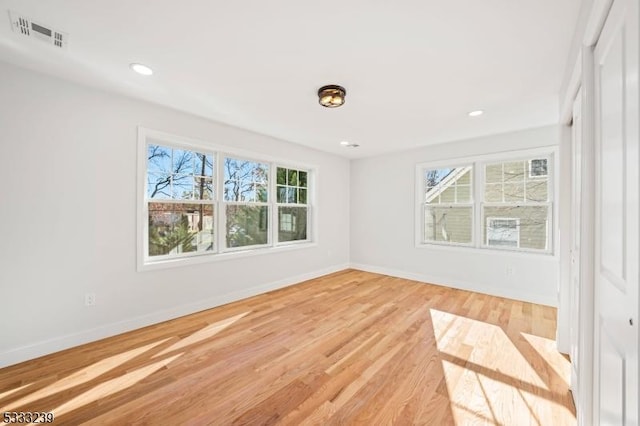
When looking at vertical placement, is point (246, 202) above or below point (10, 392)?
above

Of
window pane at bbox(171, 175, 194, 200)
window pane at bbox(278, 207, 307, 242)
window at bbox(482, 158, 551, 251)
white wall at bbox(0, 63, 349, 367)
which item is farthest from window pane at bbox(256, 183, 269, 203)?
window at bbox(482, 158, 551, 251)

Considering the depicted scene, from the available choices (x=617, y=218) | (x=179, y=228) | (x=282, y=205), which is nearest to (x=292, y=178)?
(x=282, y=205)

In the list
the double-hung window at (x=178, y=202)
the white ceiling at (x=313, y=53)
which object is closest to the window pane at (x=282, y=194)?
the double-hung window at (x=178, y=202)

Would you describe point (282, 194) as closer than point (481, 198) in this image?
No

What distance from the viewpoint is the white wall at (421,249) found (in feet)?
12.1

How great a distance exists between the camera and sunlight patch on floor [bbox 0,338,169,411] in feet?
5.79

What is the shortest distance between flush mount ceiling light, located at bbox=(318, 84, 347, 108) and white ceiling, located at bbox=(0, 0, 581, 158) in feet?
0.26

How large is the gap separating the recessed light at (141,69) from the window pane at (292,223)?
2.63 meters

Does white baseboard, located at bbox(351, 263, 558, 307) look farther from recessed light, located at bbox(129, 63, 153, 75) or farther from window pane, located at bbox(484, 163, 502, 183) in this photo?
recessed light, located at bbox(129, 63, 153, 75)

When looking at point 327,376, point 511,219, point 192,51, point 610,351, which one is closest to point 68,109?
point 192,51

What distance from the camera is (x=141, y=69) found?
2.26m

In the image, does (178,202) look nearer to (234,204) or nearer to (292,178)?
(234,204)

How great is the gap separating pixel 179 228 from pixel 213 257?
57cm

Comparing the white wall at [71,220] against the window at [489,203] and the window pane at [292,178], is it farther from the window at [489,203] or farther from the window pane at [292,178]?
the window at [489,203]
